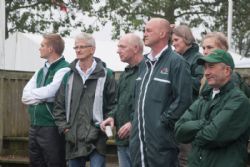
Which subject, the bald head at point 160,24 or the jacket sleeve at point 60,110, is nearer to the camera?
the bald head at point 160,24

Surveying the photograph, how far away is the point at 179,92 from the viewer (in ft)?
16.9

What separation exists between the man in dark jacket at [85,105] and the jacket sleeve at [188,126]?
5.17 feet

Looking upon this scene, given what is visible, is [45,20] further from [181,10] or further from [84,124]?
[84,124]

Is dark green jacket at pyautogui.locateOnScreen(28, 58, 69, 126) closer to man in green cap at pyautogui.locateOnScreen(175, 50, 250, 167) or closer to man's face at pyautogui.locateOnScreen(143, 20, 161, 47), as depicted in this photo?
man's face at pyautogui.locateOnScreen(143, 20, 161, 47)

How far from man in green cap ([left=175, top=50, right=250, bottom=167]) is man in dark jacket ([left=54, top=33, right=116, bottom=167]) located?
1597mm

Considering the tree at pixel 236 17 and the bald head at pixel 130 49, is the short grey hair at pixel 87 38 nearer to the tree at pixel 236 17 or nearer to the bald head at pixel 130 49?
the bald head at pixel 130 49

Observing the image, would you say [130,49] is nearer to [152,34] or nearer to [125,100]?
[125,100]

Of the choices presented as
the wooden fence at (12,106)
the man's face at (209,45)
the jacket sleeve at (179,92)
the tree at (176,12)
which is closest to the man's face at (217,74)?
the jacket sleeve at (179,92)

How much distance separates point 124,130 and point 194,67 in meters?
0.94

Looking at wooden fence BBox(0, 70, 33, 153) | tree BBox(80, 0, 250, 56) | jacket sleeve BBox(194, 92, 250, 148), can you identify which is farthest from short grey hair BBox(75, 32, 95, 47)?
tree BBox(80, 0, 250, 56)

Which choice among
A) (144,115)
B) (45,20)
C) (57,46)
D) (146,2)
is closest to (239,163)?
(144,115)

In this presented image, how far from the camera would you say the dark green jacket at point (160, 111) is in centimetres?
509

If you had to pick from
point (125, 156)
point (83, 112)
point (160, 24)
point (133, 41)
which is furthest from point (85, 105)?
point (160, 24)

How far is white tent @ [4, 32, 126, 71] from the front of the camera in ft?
47.4
